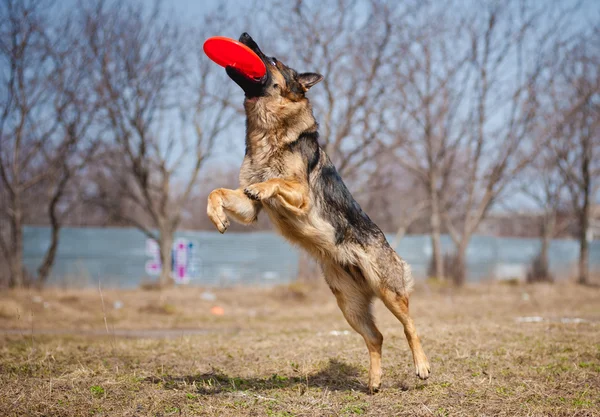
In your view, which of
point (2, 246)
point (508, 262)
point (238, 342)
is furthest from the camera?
point (508, 262)

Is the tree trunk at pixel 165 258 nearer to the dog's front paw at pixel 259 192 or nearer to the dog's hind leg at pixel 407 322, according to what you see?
the dog's hind leg at pixel 407 322

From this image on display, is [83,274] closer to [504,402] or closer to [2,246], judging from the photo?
[2,246]

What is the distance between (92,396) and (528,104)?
1811 cm

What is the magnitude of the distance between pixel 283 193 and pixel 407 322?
1881 millimetres

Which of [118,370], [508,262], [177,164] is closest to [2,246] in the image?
[177,164]

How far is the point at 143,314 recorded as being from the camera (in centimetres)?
1371

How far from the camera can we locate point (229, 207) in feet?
15.7

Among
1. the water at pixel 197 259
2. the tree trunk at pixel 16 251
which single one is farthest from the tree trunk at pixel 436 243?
the tree trunk at pixel 16 251

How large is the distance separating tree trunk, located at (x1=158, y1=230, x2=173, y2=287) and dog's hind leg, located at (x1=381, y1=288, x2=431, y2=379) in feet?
44.9

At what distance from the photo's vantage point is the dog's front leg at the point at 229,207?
458 cm

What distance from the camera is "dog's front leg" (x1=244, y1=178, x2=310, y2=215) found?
4.68 metres

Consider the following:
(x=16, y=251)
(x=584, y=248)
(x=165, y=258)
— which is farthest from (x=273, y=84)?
(x=584, y=248)

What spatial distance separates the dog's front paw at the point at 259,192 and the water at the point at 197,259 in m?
14.3

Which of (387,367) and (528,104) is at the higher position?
(528,104)
